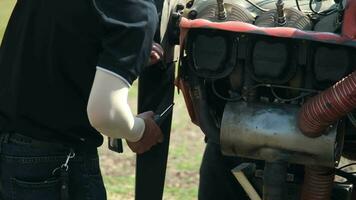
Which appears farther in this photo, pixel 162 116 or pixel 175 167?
pixel 175 167

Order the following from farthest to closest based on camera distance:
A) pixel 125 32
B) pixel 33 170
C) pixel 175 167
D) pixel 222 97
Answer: pixel 175 167 → pixel 222 97 → pixel 33 170 → pixel 125 32

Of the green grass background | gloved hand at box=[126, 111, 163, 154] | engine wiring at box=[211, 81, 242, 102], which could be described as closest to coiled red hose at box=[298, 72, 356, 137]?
engine wiring at box=[211, 81, 242, 102]

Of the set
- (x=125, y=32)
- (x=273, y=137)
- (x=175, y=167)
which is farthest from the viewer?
(x=175, y=167)

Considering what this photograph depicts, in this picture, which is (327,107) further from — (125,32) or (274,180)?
(125,32)

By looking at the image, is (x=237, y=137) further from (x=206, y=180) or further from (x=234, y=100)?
(x=206, y=180)

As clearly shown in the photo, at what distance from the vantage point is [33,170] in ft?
9.62

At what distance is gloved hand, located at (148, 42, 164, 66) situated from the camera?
9.67 feet

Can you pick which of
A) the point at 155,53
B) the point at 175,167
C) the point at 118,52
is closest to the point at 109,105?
the point at 118,52

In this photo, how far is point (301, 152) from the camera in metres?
2.83

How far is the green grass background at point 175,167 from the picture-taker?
4.97m

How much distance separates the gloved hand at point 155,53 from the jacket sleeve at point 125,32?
0.30 meters

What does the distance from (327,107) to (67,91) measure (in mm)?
968

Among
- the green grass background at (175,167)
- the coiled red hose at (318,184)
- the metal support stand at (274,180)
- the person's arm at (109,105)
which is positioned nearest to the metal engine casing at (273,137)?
the metal support stand at (274,180)

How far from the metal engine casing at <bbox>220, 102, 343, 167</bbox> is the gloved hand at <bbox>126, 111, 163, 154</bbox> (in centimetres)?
29
